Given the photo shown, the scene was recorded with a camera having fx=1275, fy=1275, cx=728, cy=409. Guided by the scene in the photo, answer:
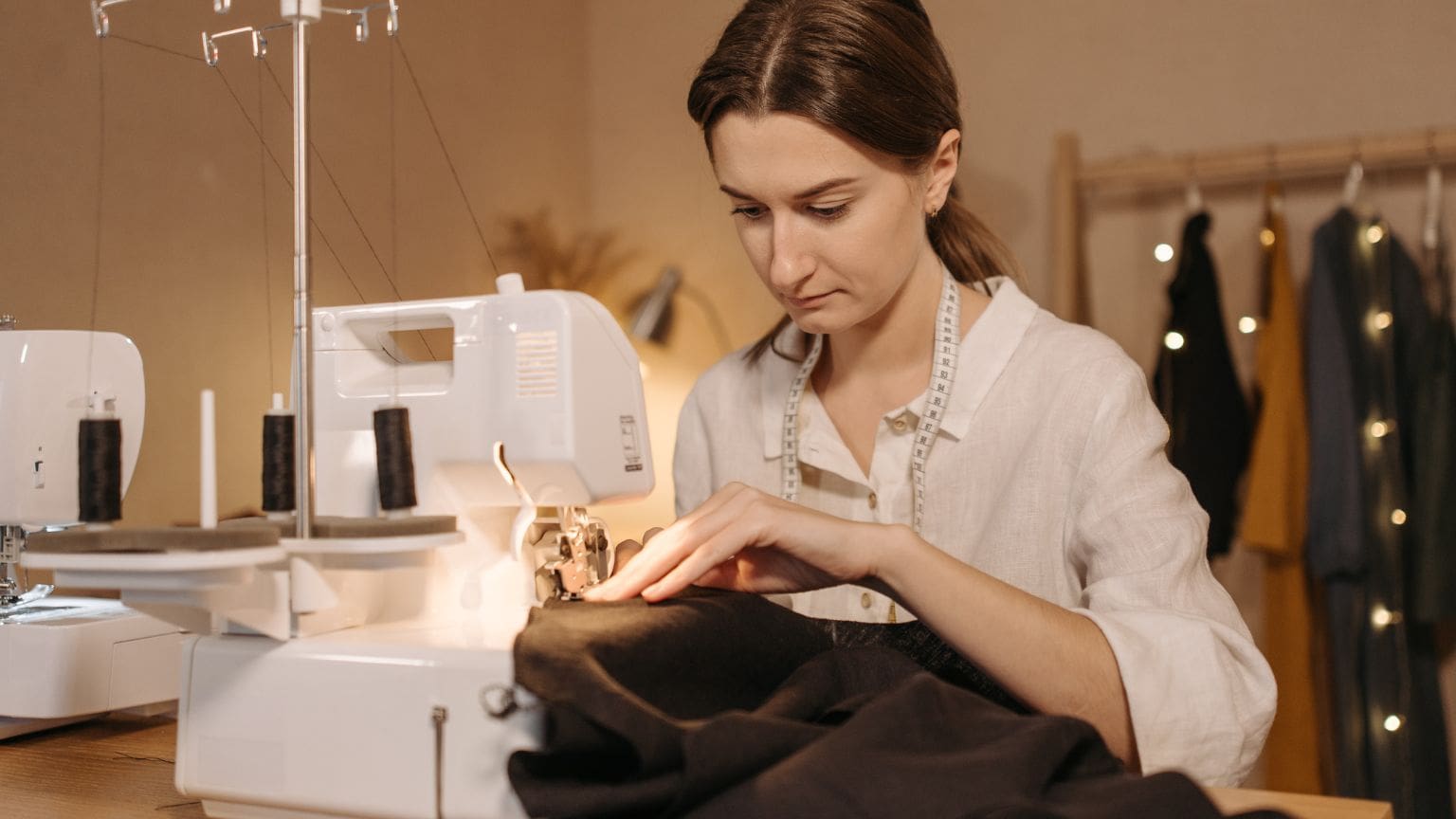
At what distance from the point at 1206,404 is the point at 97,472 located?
7.78ft

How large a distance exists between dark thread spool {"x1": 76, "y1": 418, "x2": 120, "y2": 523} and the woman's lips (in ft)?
2.08

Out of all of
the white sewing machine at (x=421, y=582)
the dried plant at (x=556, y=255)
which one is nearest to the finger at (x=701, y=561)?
the white sewing machine at (x=421, y=582)

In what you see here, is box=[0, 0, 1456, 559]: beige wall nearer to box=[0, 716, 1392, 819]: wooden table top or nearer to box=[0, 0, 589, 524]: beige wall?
box=[0, 0, 589, 524]: beige wall

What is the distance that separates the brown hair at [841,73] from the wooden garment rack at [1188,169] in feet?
5.71

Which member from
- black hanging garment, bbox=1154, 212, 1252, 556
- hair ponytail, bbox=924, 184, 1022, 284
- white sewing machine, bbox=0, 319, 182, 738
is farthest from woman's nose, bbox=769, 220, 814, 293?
black hanging garment, bbox=1154, 212, 1252, 556

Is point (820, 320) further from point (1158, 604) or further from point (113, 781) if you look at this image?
point (113, 781)

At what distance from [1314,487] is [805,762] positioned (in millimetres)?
2241

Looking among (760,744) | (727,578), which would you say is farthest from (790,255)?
(760,744)

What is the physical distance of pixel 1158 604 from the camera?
3.69 feet

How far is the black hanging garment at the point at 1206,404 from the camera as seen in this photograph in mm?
2775

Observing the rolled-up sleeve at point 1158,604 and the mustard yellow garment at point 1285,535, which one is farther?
the mustard yellow garment at point 1285,535

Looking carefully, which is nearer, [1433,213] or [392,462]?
[392,462]

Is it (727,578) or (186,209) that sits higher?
(186,209)

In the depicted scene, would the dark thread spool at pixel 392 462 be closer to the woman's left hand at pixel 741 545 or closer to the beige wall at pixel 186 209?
the woman's left hand at pixel 741 545
